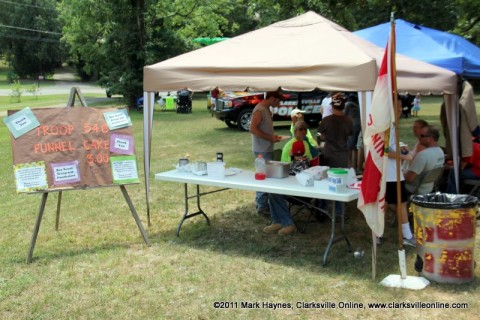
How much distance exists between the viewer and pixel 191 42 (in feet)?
87.5

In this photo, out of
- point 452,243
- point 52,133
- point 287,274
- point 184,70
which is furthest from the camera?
point 184,70

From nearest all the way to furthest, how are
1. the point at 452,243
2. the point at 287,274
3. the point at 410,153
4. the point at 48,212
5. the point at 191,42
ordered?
1. the point at 452,243
2. the point at 287,274
3. the point at 410,153
4. the point at 48,212
5. the point at 191,42

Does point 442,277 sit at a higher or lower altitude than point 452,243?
lower

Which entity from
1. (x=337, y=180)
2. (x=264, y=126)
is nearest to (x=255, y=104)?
(x=264, y=126)

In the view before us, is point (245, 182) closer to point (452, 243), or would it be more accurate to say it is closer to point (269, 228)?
point (269, 228)

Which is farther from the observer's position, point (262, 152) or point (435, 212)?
point (262, 152)

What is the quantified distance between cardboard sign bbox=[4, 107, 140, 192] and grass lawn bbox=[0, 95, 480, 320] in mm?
808

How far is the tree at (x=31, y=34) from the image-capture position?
53.5 m

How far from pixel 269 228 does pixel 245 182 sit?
2.71 feet

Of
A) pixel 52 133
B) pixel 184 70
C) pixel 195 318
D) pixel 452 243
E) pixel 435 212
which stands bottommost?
pixel 195 318

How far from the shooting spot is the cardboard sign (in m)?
4.85

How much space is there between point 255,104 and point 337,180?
10.6m

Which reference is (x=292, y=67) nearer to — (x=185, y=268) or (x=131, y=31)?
(x=185, y=268)

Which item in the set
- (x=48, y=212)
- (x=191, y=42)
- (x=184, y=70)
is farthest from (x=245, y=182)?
(x=191, y=42)
